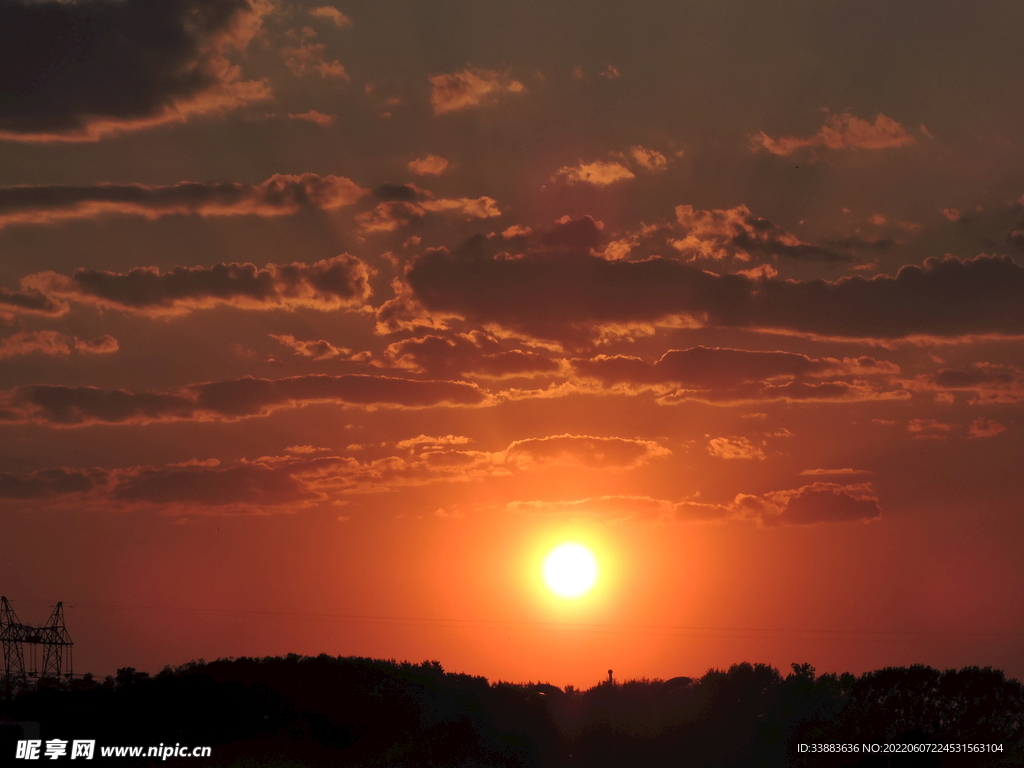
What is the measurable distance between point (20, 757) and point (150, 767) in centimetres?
1304

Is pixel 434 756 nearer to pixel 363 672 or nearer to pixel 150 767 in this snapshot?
pixel 363 672

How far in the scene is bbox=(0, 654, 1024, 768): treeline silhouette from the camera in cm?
12256

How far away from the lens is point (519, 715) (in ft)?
532

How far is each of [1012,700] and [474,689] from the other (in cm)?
6688

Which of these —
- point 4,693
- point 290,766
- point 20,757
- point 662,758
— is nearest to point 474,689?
point 662,758

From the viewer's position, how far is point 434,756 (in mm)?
143625

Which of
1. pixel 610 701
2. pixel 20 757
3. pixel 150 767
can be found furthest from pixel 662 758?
pixel 20 757

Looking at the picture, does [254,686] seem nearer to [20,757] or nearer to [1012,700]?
[20,757]

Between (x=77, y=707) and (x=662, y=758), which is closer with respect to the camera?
(x=77, y=707)

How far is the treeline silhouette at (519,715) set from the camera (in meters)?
123

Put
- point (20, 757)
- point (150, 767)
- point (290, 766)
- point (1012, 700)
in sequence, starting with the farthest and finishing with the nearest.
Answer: point (1012, 700)
point (290, 766)
point (150, 767)
point (20, 757)

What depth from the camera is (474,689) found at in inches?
6639

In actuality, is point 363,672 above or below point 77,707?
above

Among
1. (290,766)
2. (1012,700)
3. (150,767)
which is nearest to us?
(150,767)
